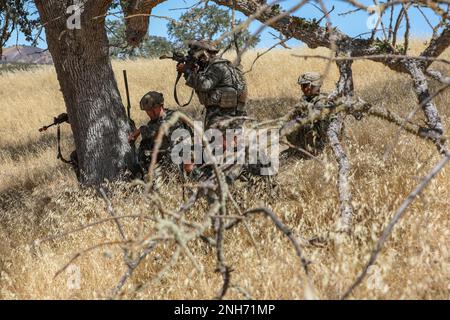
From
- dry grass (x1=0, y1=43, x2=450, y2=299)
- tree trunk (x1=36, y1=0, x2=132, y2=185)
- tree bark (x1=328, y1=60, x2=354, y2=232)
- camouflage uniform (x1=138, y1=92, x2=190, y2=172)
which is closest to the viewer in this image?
dry grass (x1=0, y1=43, x2=450, y2=299)

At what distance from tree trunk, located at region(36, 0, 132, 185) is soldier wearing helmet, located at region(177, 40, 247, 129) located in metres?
1.01

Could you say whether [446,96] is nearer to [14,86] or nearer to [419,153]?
[419,153]

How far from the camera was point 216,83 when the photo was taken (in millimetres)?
4816

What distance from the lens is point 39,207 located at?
5273 millimetres

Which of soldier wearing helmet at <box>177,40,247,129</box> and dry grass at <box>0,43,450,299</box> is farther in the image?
soldier wearing helmet at <box>177,40,247,129</box>

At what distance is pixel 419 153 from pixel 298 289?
2.19m

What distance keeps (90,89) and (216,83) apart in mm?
1541

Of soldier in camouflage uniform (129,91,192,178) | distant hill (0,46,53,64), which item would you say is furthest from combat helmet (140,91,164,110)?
distant hill (0,46,53,64)

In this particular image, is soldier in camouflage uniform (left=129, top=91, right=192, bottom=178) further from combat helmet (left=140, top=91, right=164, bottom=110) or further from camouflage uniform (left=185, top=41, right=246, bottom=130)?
camouflage uniform (left=185, top=41, right=246, bottom=130)

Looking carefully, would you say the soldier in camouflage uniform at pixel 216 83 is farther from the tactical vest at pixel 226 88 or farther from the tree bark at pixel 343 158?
the tree bark at pixel 343 158

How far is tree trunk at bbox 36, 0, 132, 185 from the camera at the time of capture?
501 centimetres

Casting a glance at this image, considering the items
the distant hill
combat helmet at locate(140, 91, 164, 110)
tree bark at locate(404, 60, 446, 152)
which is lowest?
the distant hill

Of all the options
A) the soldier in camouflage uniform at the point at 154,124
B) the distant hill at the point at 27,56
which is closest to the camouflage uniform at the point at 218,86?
the soldier in camouflage uniform at the point at 154,124
